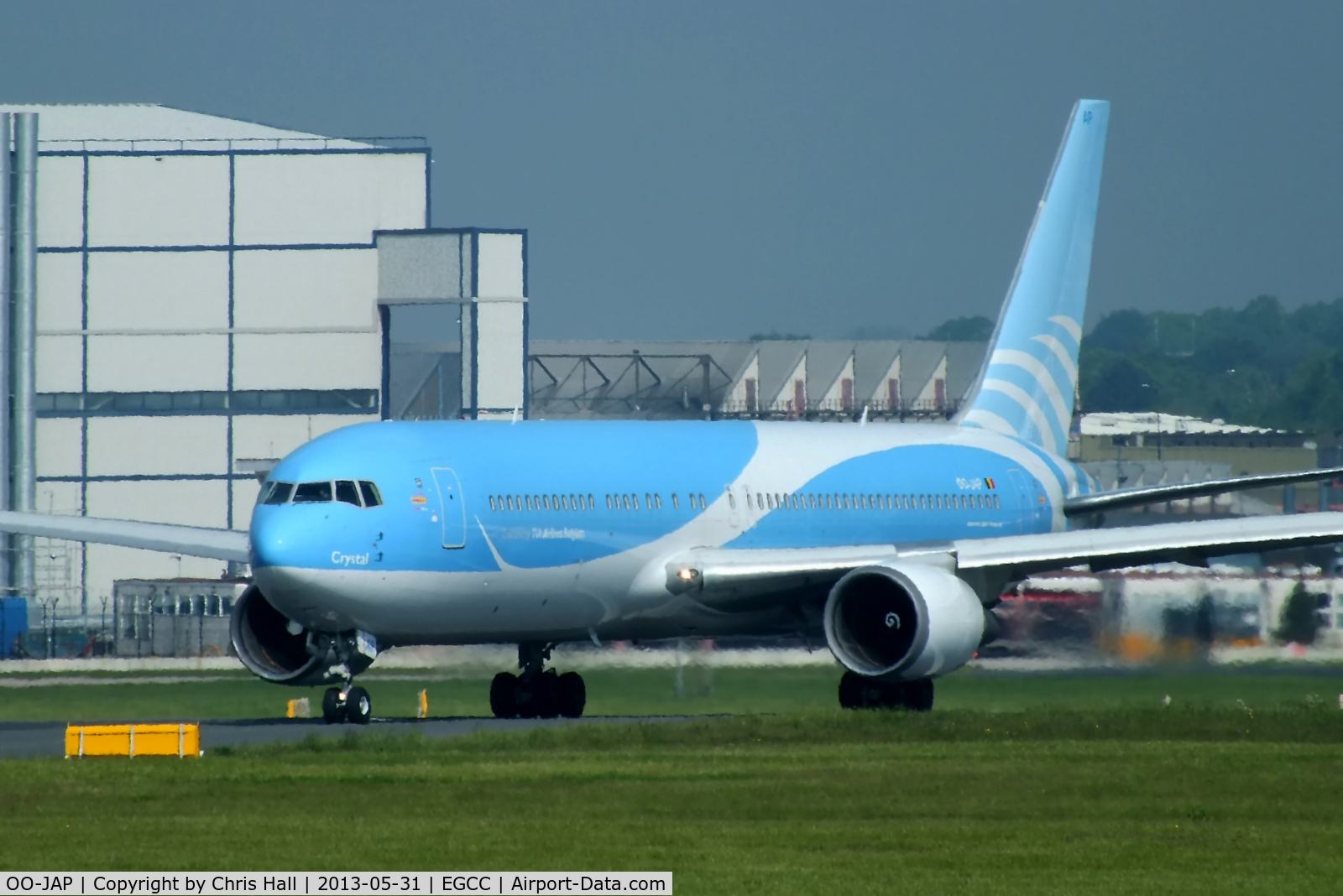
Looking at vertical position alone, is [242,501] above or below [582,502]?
above

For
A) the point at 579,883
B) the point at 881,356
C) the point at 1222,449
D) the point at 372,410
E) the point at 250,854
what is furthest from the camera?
the point at 881,356

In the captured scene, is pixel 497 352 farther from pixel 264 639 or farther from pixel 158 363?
pixel 264 639

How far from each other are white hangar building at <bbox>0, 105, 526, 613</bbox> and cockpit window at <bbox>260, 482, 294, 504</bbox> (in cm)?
4209

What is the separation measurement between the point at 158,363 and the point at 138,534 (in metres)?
38.5

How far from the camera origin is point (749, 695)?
3394cm

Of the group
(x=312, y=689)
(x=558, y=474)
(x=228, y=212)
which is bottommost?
(x=312, y=689)

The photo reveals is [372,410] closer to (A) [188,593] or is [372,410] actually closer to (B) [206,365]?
(B) [206,365]

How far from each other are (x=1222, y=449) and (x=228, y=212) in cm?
3248

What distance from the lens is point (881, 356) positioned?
8956cm

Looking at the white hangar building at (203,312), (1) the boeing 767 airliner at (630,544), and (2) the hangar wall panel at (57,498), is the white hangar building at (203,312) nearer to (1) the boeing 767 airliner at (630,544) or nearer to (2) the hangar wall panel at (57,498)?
(2) the hangar wall panel at (57,498)

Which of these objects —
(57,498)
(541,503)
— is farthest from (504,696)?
(57,498)

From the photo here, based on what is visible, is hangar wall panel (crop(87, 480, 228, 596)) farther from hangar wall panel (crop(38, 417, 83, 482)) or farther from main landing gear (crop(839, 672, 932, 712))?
main landing gear (crop(839, 672, 932, 712))

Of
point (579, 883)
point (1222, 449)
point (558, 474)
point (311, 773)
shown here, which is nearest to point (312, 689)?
point (558, 474)

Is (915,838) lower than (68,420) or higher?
lower
